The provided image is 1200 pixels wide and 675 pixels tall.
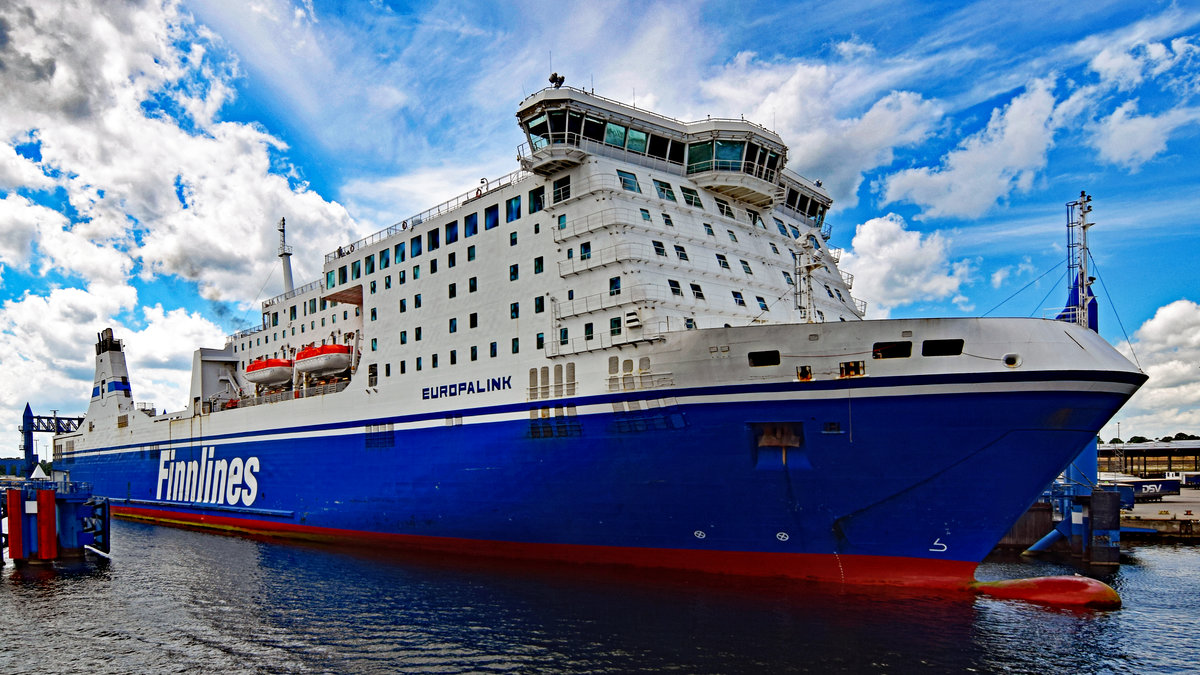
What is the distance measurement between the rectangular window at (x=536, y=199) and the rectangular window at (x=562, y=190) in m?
0.53

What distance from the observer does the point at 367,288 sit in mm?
29672

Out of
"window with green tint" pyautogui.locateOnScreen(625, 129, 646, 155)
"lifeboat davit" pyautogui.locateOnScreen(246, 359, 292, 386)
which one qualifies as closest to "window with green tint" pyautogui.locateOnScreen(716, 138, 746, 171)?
"window with green tint" pyautogui.locateOnScreen(625, 129, 646, 155)

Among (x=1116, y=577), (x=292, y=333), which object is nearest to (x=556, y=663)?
(x=1116, y=577)

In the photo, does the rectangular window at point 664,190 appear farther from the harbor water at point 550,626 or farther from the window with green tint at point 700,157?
the harbor water at point 550,626

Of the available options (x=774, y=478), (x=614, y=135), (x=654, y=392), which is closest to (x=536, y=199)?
(x=614, y=135)

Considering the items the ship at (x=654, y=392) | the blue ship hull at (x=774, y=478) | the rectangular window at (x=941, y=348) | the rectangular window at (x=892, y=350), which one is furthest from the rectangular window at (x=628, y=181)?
the rectangular window at (x=941, y=348)

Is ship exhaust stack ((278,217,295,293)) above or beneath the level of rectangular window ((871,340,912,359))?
above

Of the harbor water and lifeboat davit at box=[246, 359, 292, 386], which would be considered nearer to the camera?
the harbor water

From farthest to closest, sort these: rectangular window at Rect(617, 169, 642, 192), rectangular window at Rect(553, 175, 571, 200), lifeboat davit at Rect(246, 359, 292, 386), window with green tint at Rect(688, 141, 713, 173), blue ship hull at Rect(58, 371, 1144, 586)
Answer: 1. lifeboat davit at Rect(246, 359, 292, 386)
2. window with green tint at Rect(688, 141, 713, 173)
3. rectangular window at Rect(553, 175, 571, 200)
4. rectangular window at Rect(617, 169, 642, 192)
5. blue ship hull at Rect(58, 371, 1144, 586)

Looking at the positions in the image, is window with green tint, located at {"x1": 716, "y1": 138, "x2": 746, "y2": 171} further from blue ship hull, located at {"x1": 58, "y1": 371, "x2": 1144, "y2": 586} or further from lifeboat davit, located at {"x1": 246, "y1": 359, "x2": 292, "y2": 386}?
lifeboat davit, located at {"x1": 246, "y1": 359, "x2": 292, "y2": 386}

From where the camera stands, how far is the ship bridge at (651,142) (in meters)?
22.0

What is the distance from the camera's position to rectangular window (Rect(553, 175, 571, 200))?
22375 mm

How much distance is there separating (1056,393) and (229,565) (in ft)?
77.5

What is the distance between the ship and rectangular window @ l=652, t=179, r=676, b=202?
0.23 ft
